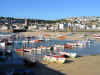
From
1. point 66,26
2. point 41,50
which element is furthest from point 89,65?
point 66,26

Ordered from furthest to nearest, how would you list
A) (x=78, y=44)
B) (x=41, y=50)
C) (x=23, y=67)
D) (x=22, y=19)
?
(x=22, y=19) → (x=78, y=44) → (x=41, y=50) → (x=23, y=67)

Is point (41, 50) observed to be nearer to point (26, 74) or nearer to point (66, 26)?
point (26, 74)

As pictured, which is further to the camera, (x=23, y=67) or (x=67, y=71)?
(x=23, y=67)

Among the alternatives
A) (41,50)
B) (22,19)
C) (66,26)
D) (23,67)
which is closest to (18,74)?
(23,67)

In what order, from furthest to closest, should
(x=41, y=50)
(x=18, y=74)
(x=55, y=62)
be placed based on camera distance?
(x=41, y=50)
(x=55, y=62)
(x=18, y=74)

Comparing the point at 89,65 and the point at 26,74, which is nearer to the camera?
the point at 26,74

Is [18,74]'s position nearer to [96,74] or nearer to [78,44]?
[96,74]

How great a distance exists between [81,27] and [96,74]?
82609mm

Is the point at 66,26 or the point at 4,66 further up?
the point at 66,26

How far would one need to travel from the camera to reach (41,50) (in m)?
26.2

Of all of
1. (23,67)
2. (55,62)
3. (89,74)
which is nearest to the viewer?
(89,74)

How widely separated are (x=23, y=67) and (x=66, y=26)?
77185 millimetres

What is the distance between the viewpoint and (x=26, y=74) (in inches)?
495

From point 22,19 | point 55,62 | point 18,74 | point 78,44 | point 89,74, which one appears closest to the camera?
point 18,74
